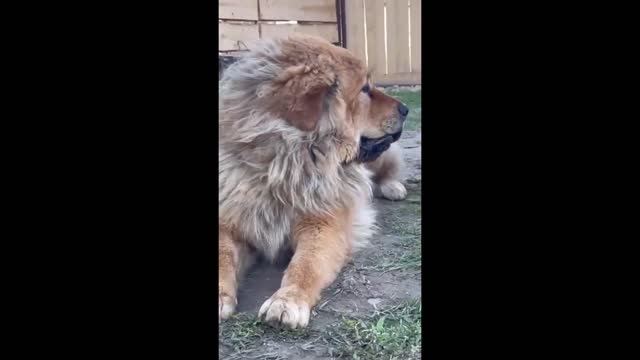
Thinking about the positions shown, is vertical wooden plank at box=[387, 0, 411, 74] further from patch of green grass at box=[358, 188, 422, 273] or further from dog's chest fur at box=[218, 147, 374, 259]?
dog's chest fur at box=[218, 147, 374, 259]

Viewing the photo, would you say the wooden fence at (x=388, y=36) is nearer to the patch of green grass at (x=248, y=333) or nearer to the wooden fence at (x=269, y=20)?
the wooden fence at (x=269, y=20)

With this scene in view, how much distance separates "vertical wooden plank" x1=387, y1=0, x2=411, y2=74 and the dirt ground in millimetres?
77

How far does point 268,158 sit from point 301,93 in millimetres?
184

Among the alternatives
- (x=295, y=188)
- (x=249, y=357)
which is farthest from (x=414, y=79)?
(x=249, y=357)

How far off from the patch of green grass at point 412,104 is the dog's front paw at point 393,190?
18 centimetres

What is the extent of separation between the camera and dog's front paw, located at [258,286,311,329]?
3.88ft

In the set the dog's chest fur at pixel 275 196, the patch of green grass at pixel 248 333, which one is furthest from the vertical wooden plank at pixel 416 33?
the patch of green grass at pixel 248 333

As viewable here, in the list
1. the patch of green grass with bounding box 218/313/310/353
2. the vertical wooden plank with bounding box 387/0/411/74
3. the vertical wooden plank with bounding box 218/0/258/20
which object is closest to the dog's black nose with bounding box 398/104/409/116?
the vertical wooden plank with bounding box 387/0/411/74

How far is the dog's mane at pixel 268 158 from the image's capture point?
1.38 meters

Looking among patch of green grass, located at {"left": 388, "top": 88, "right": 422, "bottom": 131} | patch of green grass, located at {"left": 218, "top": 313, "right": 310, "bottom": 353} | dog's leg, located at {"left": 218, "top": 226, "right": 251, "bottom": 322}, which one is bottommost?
patch of green grass, located at {"left": 218, "top": 313, "right": 310, "bottom": 353}

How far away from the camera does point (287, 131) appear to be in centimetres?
144
